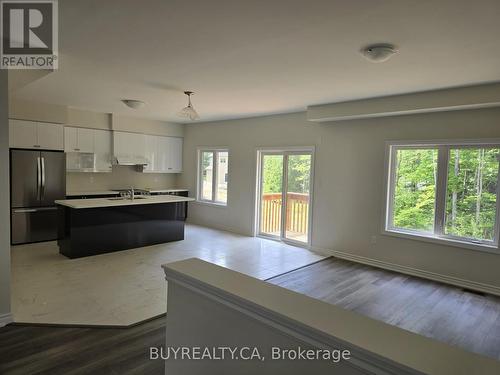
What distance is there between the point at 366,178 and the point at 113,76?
13.0 ft

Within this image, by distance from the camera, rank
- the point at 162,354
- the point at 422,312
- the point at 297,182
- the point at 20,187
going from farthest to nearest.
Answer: the point at 297,182, the point at 20,187, the point at 422,312, the point at 162,354

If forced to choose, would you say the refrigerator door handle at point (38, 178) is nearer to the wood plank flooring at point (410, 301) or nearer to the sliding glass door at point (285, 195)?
the sliding glass door at point (285, 195)

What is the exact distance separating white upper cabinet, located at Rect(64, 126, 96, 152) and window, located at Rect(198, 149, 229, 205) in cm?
251

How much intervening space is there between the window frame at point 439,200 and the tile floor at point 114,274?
1398 mm

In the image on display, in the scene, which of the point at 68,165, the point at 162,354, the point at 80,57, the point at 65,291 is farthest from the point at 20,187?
the point at 162,354

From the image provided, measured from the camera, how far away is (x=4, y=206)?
2922mm

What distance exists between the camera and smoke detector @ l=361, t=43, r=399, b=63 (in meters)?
2.74

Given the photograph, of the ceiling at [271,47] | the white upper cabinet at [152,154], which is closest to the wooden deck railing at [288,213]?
the ceiling at [271,47]

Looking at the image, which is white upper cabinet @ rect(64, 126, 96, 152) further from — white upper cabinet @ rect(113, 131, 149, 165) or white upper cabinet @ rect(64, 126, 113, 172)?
white upper cabinet @ rect(113, 131, 149, 165)

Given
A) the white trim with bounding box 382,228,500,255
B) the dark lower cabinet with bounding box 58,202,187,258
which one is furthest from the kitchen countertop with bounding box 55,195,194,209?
the white trim with bounding box 382,228,500,255

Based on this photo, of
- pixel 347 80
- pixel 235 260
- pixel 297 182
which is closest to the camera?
pixel 347 80

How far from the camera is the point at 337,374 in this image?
1.06m

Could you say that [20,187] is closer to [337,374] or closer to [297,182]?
[297,182]

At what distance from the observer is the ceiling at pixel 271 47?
2.17 m
